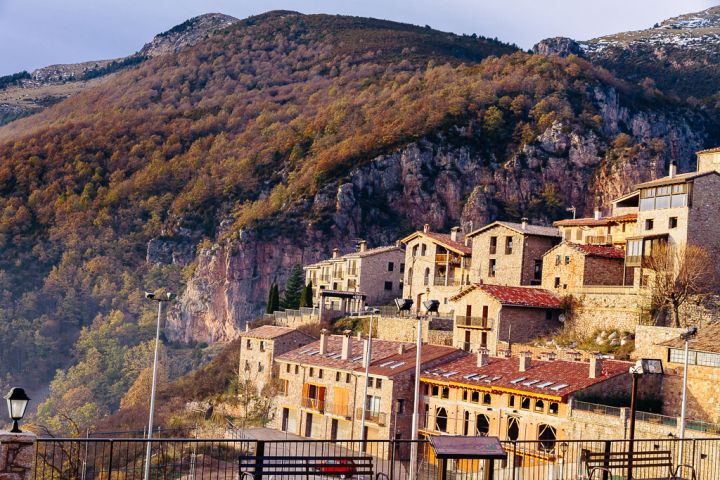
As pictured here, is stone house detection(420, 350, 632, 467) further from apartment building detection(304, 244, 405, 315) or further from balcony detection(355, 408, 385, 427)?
apartment building detection(304, 244, 405, 315)

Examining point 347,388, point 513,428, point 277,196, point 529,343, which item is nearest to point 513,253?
point 529,343

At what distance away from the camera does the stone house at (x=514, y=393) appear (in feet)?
127

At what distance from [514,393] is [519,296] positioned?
42.9ft

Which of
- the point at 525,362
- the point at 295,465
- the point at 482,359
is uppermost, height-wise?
the point at 295,465

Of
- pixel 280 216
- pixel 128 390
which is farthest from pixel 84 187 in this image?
pixel 128 390

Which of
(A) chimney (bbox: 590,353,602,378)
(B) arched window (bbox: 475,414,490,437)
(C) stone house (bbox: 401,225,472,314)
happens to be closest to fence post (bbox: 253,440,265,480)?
(A) chimney (bbox: 590,353,602,378)

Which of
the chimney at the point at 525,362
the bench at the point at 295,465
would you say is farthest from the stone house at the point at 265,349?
the bench at the point at 295,465

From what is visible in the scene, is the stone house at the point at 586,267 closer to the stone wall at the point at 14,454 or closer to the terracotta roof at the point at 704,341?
the terracotta roof at the point at 704,341

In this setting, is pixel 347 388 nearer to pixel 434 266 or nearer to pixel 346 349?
pixel 346 349

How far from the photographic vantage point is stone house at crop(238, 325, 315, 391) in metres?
62.7

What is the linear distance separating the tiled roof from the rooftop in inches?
407

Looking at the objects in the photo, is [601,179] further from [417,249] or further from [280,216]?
[417,249]

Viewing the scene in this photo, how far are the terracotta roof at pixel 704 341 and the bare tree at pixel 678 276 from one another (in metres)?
5.45

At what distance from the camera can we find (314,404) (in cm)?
5331
